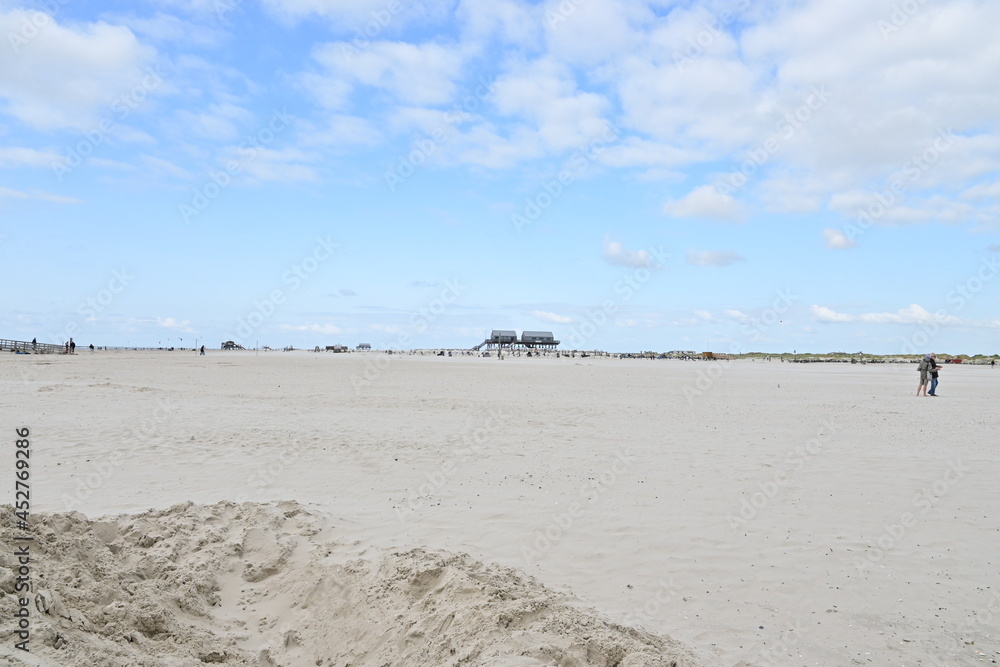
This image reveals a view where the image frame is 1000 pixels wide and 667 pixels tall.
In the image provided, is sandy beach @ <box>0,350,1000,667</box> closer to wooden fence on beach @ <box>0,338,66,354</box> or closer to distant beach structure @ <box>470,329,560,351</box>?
wooden fence on beach @ <box>0,338,66,354</box>

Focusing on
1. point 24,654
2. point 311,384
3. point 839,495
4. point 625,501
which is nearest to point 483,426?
point 625,501

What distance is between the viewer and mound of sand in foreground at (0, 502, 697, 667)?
13.3 ft

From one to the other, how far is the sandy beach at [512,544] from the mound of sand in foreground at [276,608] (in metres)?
0.02

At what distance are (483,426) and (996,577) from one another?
9875mm

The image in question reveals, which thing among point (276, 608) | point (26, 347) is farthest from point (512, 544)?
point (26, 347)

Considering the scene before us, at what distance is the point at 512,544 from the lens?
6.45 metres

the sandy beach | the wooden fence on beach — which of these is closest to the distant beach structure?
the wooden fence on beach

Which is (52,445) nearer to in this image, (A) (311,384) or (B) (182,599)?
(B) (182,599)

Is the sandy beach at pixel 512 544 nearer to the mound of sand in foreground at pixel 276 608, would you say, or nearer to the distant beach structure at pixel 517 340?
the mound of sand in foreground at pixel 276 608

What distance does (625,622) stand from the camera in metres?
4.83

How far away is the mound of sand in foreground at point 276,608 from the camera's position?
4.05 meters

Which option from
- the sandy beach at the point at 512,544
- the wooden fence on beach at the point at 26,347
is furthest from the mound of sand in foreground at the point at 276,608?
the wooden fence on beach at the point at 26,347

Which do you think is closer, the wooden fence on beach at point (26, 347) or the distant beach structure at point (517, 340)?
the wooden fence on beach at point (26, 347)

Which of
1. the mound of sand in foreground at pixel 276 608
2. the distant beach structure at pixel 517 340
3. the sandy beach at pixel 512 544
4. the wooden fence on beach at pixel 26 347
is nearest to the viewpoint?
the mound of sand in foreground at pixel 276 608
